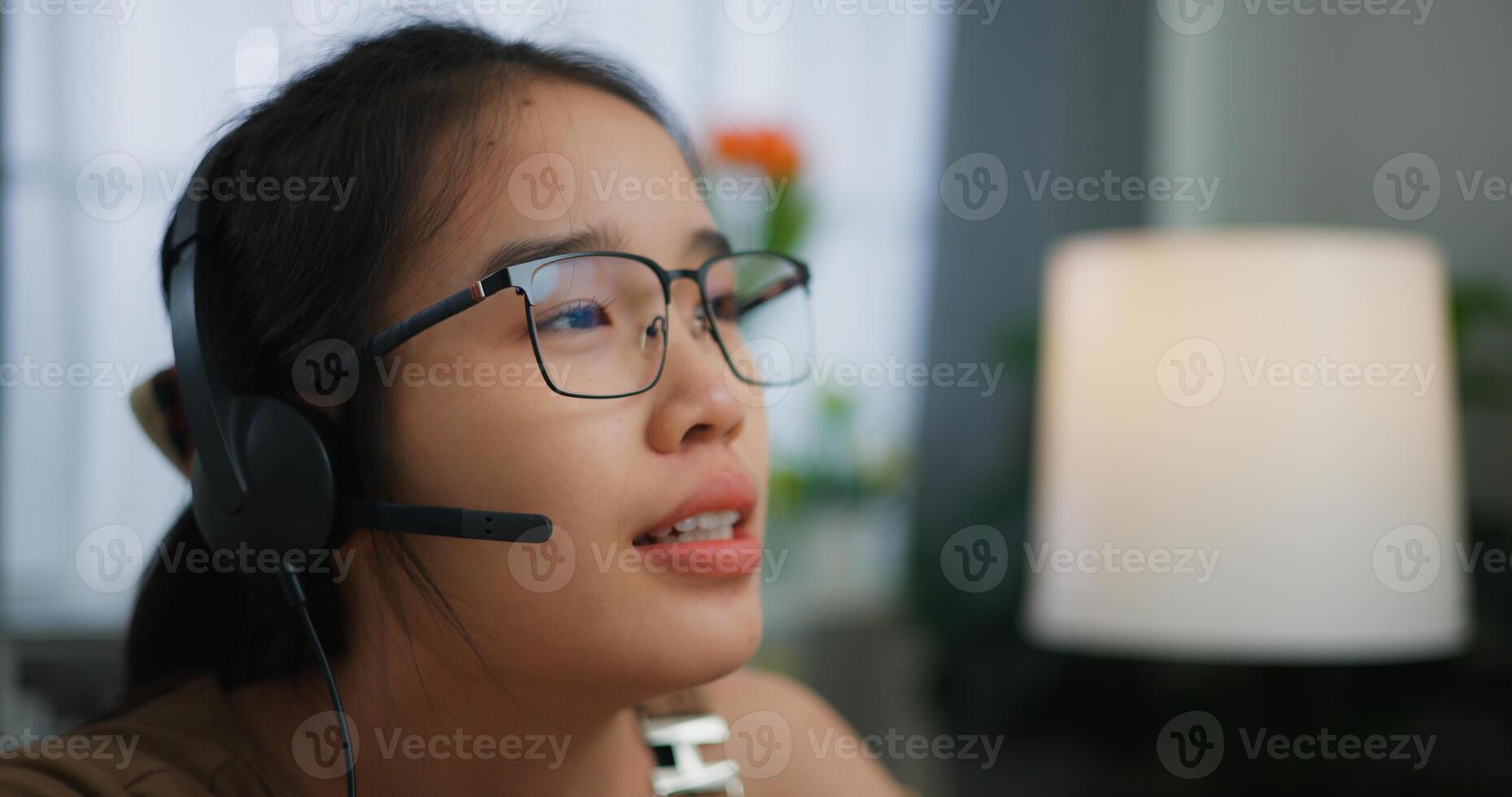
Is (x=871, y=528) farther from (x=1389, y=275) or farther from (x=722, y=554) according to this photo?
(x=722, y=554)

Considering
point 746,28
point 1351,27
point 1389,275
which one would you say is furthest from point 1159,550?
point 746,28

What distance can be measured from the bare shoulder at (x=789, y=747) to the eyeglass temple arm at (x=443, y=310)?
1.45ft

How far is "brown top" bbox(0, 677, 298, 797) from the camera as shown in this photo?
64cm

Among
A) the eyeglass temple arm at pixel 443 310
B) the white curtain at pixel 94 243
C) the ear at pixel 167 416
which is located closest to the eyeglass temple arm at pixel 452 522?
the eyeglass temple arm at pixel 443 310

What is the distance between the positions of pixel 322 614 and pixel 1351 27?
5.88ft

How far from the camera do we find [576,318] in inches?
29.3

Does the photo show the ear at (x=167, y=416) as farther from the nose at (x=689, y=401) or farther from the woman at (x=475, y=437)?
the nose at (x=689, y=401)

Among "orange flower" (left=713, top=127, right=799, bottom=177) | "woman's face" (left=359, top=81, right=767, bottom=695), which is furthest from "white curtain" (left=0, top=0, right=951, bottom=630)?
"woman's face" (left=359, top=81, right=767, bottom=695)

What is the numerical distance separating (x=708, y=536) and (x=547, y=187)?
0.88ft

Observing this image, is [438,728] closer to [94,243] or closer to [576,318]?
[576,318]

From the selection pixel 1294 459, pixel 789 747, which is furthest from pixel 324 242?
pixel 1294 459

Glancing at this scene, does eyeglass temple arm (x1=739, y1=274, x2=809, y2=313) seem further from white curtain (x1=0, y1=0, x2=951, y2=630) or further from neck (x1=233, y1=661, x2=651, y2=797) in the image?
white curtain (x1=0, y1=0, x2=951, y2=630)

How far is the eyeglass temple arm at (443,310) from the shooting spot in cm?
70

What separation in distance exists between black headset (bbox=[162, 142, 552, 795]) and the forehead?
4.9 inches
